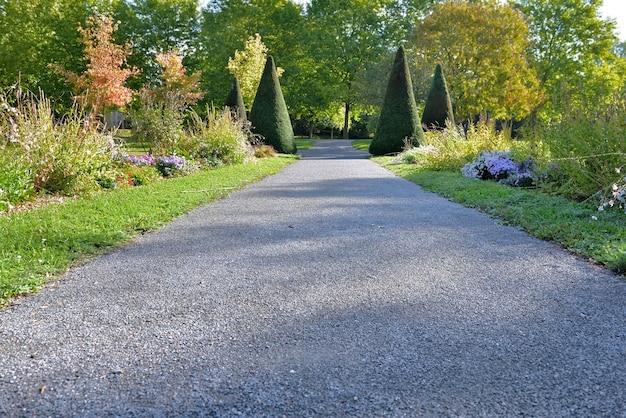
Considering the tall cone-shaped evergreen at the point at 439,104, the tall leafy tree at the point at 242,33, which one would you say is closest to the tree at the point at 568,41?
the tall cone-shaped evergreen at the point at 439,104

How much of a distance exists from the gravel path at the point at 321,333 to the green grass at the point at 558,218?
27 cm

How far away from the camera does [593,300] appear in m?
2.79

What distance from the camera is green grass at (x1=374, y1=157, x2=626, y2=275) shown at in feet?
12.5

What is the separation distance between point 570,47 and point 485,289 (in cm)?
3535

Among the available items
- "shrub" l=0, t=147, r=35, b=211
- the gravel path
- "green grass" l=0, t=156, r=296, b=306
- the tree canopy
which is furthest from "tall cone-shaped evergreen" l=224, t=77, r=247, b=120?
the gravel path

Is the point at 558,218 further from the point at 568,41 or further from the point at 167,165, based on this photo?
the point at 568,41

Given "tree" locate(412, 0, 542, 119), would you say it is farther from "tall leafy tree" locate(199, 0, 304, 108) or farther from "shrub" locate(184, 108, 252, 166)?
"shrub" locate(184, 108, 252, 166)

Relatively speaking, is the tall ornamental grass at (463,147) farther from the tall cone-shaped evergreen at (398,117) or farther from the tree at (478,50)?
the tree at (478,50)

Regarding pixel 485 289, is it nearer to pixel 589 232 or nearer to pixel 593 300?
pixel 593 300

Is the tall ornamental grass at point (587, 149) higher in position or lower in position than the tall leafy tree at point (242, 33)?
lower

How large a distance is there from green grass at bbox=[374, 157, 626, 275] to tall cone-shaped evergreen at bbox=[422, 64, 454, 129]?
13.0 metres

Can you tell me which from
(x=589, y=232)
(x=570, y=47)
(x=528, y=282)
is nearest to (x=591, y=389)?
(x=528, y=282)

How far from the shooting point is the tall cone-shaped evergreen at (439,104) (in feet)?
65.9

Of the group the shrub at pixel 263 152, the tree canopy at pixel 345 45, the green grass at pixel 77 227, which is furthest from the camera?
the tree canopy at pixel 345 45
